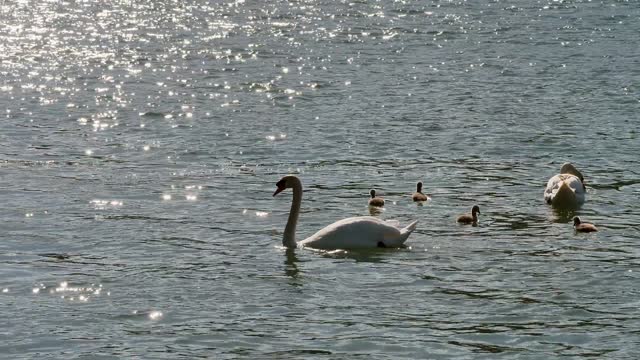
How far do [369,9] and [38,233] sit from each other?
25.4m

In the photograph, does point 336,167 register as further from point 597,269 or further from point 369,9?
point 369,9

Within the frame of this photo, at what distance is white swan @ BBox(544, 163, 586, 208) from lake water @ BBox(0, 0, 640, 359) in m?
0.30

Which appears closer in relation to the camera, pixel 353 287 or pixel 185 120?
pixel 353 287

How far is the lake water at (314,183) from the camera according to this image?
13953 millimetres

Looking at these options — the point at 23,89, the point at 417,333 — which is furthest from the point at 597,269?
the point at 23,89

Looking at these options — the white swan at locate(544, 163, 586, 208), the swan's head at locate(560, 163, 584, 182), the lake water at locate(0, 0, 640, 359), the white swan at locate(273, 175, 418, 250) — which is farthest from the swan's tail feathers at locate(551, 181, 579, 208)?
the white swan at locate(273, 175, 418, 250)

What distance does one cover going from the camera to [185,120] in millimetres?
26141

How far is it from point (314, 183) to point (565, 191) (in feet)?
12.5

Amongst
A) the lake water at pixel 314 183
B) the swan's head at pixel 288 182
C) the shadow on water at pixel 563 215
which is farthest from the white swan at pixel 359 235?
the shadow on water at pixel 563 215

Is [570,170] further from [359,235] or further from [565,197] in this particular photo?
[359,235]

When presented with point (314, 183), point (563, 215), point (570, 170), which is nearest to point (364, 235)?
point (563, 215)

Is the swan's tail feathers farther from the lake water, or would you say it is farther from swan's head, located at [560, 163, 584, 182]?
swan's head, located at [560, 163, 584, 182]

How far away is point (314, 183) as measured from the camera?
20.8 meters

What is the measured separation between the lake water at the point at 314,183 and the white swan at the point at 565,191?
0.30m
